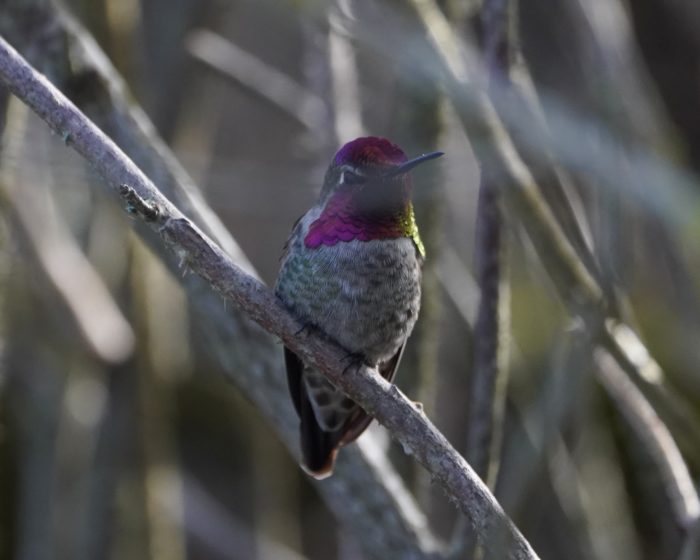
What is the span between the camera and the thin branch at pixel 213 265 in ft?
7.18

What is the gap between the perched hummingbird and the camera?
2.95 meters

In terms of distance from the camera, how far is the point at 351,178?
3.02m

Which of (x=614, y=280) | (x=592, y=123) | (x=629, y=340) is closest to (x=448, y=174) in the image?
(x=592, y=123)

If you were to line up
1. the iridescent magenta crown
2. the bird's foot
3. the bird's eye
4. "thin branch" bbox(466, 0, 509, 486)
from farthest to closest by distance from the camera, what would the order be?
"thin branch" bbox(466, 0, 509, 486) → the bird's eye → the iridescent magenta crown → the bird's foot

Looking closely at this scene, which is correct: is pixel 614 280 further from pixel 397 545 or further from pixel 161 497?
pixel 161 497

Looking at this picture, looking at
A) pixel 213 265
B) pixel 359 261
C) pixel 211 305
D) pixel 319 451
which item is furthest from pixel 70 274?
pixel 213 265

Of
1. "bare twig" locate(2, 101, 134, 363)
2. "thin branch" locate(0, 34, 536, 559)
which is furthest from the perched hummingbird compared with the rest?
→ "bare twig" locate(2, 101, 134, 363)

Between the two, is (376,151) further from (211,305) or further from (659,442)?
(659,442)

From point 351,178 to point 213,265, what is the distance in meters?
0.83

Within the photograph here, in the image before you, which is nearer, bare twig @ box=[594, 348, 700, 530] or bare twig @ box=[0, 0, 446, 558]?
bare twig @ box=[594, 348, 700, 530]

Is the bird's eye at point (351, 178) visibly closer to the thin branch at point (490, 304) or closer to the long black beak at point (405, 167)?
the long black beak at point (405, 167)

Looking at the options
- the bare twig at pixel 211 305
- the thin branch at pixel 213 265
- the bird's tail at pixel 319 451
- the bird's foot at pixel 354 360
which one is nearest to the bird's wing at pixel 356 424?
the bird's tail at pixel 319 451

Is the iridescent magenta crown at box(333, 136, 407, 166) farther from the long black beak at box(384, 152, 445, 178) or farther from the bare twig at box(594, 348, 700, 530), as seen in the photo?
the bare twig at box(594, 348, 700, 530)

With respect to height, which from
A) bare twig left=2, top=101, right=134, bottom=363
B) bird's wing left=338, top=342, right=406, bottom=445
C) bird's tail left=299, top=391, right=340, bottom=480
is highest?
bird's wing left=338, top=342, right=406, bottom=445
